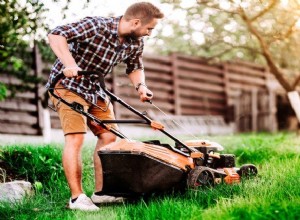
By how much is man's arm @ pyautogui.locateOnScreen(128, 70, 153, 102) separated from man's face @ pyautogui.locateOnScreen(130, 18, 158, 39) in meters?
0.51

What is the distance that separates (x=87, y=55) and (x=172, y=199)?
1288 millimetres

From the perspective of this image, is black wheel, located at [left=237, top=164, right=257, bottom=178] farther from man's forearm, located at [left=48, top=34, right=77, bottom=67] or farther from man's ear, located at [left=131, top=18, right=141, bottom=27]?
man's forearm, located at [left=48, top=34, right=77, bottom=67]

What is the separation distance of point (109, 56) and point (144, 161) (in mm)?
922

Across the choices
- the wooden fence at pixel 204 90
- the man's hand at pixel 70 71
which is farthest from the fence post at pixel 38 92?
the man's hand at pixel 70 71

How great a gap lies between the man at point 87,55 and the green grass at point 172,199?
306mm

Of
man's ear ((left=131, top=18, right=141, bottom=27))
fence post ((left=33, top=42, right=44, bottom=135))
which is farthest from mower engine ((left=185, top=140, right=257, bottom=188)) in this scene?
fence post ((left=33, top=42, right=44, bottom=135))

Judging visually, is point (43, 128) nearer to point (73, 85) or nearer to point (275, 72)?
point (275, 72)

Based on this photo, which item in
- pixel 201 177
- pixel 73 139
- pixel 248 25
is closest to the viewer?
pixel 73 139

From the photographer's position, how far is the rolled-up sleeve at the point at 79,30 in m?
4.29

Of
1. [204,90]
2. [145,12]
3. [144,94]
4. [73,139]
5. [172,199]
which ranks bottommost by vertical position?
[172,199]

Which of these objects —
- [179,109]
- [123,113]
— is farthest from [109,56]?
[179,109]

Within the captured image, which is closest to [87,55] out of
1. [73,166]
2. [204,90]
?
[73,166]

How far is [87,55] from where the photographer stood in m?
4.56

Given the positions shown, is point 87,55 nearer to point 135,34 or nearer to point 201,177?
point 135,34
